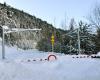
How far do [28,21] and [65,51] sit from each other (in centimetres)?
4306

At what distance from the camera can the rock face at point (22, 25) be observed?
271 feet

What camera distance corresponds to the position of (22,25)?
91250 mm

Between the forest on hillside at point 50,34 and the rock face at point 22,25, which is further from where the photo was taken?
the rock face at point 22,25

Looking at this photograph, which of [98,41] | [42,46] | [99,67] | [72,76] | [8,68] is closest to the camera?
[72,76]

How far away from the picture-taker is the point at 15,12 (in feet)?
311

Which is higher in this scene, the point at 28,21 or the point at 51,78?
the point at 28,21

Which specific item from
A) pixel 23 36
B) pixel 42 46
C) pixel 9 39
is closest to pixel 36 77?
pixel 42 46

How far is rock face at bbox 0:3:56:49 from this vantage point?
82750 mm

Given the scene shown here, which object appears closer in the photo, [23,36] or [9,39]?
[9,39]

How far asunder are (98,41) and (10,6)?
47194 mm

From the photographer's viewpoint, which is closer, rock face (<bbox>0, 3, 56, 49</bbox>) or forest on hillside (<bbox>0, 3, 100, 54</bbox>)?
forest on hillside (<bbox>0, 3, 100, 54</bbox>)

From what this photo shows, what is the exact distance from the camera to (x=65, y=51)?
177 feet

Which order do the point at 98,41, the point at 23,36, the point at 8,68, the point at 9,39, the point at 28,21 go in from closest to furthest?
the point at 8,68, the point at 98,41, the point at 9,39, the point at 23,36, the point at 28,21

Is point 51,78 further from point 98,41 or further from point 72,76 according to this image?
point 98,41
